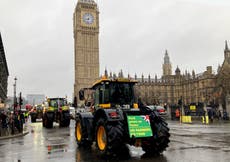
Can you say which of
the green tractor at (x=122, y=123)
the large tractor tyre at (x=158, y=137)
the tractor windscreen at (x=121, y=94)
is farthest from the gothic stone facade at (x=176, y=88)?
the large tractor tyre at (x=158, y=137)

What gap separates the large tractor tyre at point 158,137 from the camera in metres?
8.40

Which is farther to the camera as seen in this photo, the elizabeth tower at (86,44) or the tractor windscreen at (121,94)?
the elizabeth tower at (86,44)

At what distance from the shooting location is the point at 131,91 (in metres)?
10.0

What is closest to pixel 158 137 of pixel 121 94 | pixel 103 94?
pixel 121 94

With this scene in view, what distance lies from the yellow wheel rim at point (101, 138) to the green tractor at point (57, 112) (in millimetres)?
15008

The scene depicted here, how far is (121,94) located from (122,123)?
170 cm

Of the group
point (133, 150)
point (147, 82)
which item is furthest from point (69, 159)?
point (147, 82)

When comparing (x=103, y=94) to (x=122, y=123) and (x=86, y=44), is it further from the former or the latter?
(x=86, y=44)

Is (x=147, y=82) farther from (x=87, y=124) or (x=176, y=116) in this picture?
(x=87, y=124)

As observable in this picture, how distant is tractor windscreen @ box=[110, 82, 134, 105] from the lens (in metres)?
9.70

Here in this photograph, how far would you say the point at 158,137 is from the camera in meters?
8.36

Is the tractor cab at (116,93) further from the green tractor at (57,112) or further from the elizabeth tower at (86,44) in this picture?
the elizabeth tower at (86,44)

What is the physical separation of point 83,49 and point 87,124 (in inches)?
4141

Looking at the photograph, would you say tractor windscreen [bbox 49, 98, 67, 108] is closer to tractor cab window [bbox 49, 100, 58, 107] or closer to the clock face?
tractor cab window [bbox 49, 100, 58, 107]
